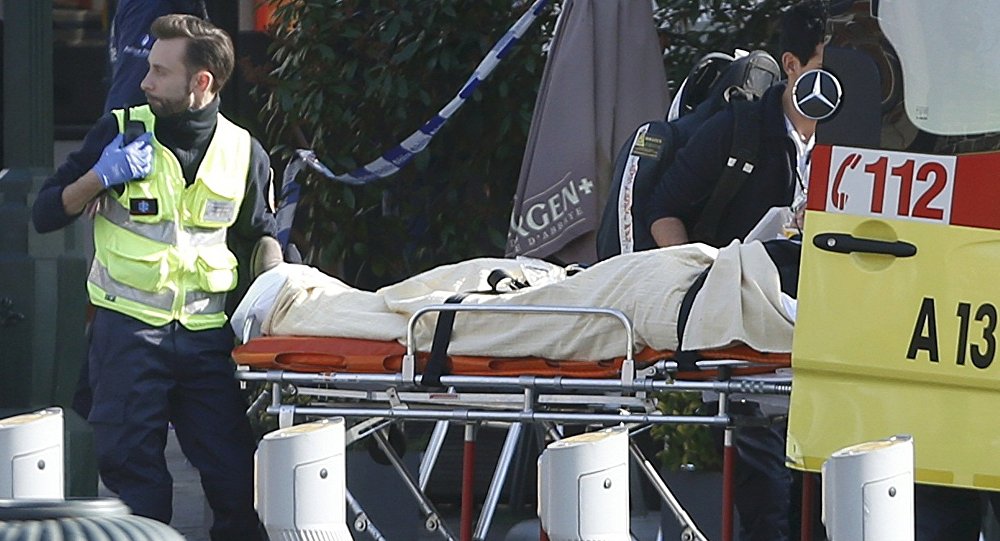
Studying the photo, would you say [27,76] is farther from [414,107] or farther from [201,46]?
[414,107]

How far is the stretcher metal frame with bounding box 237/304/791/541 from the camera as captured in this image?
5.19m

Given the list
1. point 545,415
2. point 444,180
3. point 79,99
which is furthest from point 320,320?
point 79,99

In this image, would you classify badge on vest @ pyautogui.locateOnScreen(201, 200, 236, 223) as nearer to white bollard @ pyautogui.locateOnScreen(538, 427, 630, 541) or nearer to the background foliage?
the background foliage

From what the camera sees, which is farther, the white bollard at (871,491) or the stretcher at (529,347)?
the stretcher at (529,347)

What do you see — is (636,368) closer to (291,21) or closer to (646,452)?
(646,452)

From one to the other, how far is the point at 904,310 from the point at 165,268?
253 centimetres

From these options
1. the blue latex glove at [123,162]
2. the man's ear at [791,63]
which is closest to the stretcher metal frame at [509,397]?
the blue latex glove at [123,162]

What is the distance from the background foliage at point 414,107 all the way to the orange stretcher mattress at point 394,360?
2.70 meters

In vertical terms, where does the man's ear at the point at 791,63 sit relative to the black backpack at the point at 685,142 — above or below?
above

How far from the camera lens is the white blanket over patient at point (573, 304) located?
17.0ft

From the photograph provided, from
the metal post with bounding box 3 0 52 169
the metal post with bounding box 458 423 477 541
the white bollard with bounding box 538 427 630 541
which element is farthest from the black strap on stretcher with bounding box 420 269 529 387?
the metal post with bounding box 3 0 52 169

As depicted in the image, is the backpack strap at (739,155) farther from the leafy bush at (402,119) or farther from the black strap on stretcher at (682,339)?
the leafy bush at (402,119)

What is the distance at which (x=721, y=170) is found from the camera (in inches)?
246

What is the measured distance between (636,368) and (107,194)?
1901mm
